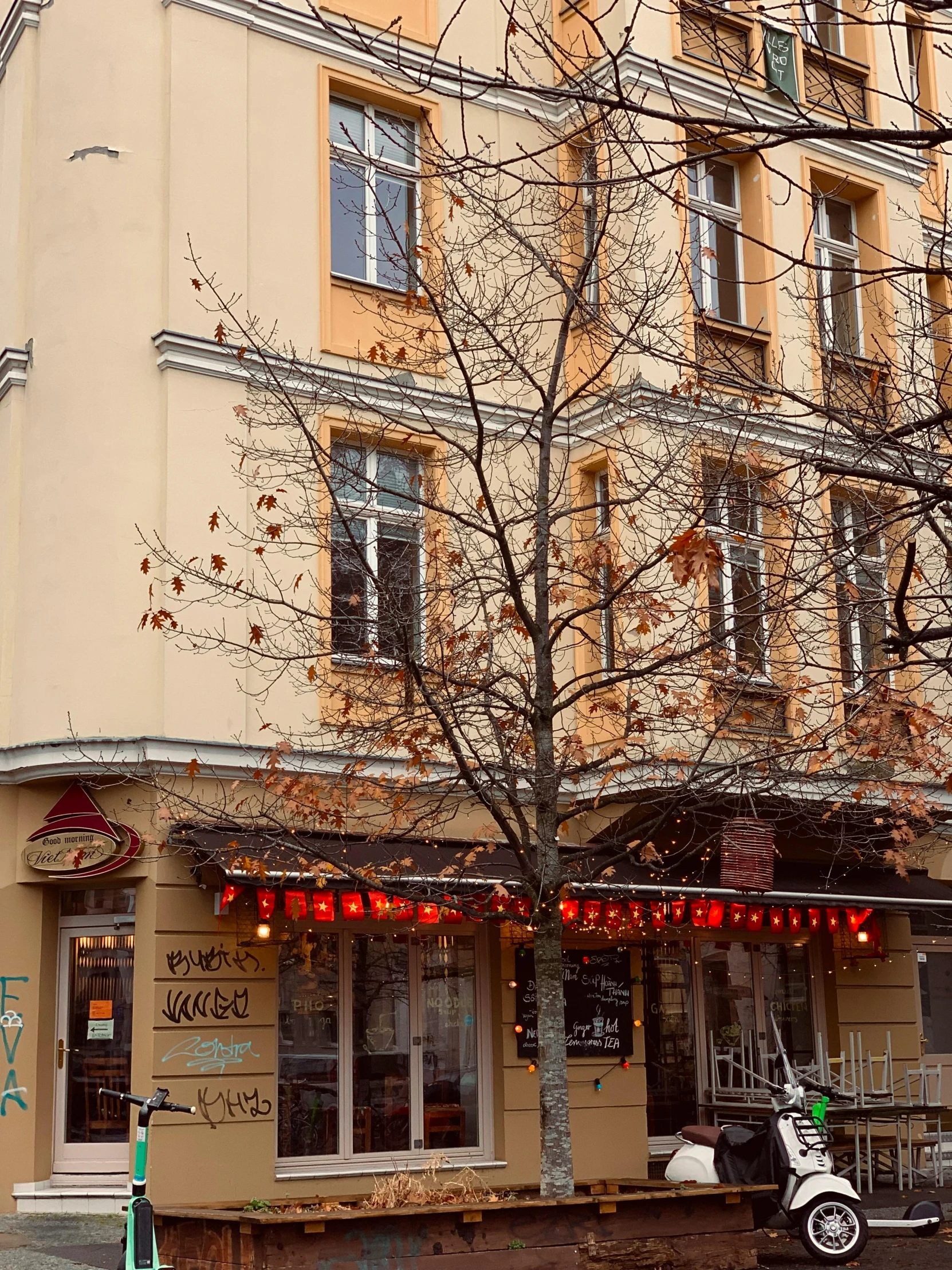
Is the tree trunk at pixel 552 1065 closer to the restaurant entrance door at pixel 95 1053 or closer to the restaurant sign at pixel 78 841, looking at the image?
the restaurant sign at pixel 78 841

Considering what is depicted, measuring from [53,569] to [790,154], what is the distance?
910cm

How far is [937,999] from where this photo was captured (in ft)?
59.0

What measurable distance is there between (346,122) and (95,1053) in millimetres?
9157

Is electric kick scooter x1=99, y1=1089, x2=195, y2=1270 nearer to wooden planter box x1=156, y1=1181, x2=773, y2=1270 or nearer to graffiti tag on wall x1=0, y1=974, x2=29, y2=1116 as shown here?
wooden planter box x1=156, y1=1181, x2=773, y2=1270

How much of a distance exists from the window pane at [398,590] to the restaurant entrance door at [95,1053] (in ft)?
12.4

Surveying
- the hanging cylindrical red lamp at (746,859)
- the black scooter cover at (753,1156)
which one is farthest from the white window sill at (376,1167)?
the hanging cylindrical red lamp at (746,859)

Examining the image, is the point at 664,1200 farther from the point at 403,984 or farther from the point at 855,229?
the point at 855,229

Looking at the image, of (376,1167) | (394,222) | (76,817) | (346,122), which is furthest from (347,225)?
(376,1167)

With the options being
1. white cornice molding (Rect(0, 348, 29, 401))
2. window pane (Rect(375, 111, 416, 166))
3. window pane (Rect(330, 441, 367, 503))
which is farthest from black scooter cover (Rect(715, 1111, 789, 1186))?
window pane (Rect(375, 111, 416, 166))

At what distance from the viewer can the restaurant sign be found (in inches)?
488

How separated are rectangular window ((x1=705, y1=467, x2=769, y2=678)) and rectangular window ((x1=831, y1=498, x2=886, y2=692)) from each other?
544mm

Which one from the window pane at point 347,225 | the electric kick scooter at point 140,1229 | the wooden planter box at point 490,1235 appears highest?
the window pane at point 347,225

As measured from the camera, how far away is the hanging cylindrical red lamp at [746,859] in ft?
42.8

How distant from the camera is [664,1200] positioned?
31.1 feet
